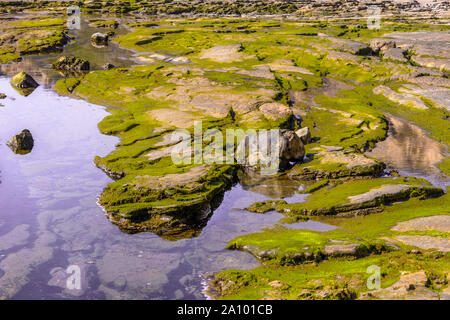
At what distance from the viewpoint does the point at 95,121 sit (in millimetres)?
38969

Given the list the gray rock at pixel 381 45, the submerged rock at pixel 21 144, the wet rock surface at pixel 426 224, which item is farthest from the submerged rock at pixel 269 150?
the gray rock at pixel 381 45

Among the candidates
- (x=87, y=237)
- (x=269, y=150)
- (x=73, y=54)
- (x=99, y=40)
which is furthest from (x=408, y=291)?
(x=99, y=40)

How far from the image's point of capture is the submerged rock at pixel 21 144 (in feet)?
107

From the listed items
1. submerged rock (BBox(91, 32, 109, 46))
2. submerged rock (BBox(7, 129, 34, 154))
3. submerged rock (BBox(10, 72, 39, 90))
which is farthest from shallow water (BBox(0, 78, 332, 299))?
submerged rock (BBox(91, 32, 109, 46))

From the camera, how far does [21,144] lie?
32.8m

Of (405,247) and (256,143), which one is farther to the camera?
(256,143)

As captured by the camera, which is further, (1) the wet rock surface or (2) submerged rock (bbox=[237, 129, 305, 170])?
(2) submerged rock (bbox=[237, 129, 305, 170])

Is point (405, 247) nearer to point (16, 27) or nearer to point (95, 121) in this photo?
point (95, 121)

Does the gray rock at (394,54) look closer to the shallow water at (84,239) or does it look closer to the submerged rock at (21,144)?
the shallow water at (84,239)

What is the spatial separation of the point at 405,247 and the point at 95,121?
29.8m

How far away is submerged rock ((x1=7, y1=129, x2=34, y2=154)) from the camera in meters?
32.6

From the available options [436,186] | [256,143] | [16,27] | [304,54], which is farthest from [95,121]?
[16,27]

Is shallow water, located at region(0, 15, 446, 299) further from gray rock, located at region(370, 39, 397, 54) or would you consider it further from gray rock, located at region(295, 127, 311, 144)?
gray rock, located at region(370, 39, 397, 54)

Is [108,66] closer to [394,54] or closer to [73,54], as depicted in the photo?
[73,54]
